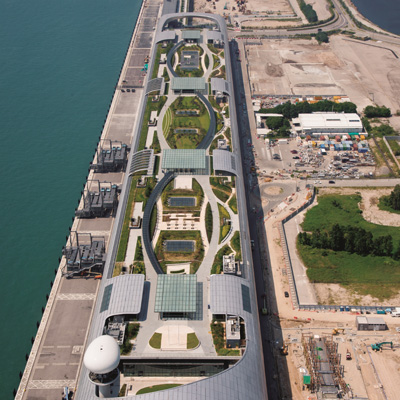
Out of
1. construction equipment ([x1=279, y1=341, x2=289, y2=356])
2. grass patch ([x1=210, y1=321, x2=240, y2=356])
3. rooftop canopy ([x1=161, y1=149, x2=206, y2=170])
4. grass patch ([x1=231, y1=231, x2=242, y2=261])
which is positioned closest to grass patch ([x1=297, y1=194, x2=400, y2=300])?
construction equipment ([x1=279, y1=341, x2=289, y2=356])

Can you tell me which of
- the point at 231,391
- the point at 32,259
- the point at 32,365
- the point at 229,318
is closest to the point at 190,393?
the point at 231,391

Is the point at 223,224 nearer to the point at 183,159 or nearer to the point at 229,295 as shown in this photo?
the point at 229,295

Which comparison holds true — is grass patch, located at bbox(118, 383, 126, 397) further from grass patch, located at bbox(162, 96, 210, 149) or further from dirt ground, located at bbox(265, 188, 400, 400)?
grass patch, located at bbox(162, 96, 210, 149)

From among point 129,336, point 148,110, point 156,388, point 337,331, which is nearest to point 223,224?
point 337,331

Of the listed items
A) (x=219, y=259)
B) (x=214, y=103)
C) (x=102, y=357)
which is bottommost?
(x=102, y=357)

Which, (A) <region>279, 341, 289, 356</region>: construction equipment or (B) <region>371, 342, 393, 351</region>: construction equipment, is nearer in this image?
(A) <region>279, 341, 289, 356</region>: construction equipment

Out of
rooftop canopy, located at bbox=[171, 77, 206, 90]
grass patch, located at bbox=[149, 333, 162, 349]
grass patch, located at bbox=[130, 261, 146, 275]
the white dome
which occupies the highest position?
rooftop canopy, located at bbox=[171, 77, 206, 90]

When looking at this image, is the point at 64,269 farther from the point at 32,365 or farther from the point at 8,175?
the point at 8,175

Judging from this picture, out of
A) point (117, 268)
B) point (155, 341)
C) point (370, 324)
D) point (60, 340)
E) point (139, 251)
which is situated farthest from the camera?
point (139, 251)
